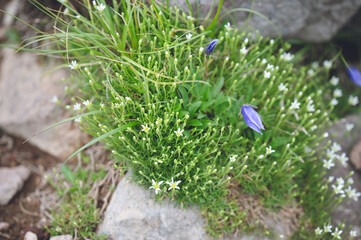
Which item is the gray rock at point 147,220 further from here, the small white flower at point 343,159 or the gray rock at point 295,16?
the gray rock at point 295,16

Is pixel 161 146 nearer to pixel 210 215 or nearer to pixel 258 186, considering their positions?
pixel 210 215

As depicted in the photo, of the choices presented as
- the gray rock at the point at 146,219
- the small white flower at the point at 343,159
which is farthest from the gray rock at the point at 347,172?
the gray rock at the point at 146,219

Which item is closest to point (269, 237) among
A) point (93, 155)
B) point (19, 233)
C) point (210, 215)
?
point (210, 215)

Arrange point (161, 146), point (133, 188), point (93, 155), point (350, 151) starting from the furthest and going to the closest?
point (350, 151)
point (93, 155)
point (133, 188)
point (161, 146)

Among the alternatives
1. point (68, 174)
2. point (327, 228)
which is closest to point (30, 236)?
point (68, 174)

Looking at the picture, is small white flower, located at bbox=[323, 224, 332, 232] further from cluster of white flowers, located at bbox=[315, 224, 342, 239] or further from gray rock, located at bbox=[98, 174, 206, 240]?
gray rock, located at bbox=[98, 174, 206, 240]

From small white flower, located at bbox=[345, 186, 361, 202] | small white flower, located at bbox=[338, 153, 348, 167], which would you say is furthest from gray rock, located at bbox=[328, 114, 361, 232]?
small white flower, located at bbox=[345, 186, 361, 202]
